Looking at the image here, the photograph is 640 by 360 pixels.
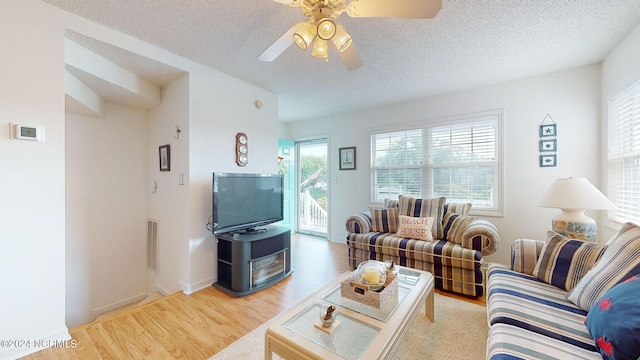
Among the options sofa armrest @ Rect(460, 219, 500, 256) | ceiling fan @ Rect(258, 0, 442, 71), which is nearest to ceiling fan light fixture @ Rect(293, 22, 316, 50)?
ceiling fan @ Rect(258, 0, 442, 71)

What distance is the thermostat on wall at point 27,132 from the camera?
1.55m

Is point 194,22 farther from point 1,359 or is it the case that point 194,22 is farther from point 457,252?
point 457,252

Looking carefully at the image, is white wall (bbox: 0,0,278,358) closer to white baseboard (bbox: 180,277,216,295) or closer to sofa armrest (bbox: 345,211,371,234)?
white baseboard (bbox: 180,277,216,295)

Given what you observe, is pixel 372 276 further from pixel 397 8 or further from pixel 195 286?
pixel 195 286

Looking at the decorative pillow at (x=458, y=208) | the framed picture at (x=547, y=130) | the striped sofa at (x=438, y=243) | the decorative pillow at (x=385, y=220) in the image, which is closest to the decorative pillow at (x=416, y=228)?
the striped sofa at (x=438, y=243)

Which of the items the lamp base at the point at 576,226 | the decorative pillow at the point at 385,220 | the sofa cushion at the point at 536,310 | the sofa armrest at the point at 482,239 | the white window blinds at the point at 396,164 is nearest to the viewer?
the sofa cushion at the point at 536,310

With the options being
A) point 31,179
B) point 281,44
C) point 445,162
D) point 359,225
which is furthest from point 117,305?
point 445,162

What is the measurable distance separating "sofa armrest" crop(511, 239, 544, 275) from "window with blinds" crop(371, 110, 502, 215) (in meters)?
1.38

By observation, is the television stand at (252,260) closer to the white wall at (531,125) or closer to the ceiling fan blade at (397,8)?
the ceiling fan blade at (397,8)

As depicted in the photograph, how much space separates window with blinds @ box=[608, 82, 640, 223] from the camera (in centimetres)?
201

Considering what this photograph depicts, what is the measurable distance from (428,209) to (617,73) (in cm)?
211

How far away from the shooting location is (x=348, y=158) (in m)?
4.31

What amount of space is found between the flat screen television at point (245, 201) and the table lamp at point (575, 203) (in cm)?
276

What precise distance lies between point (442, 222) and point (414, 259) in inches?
A: 25.7
